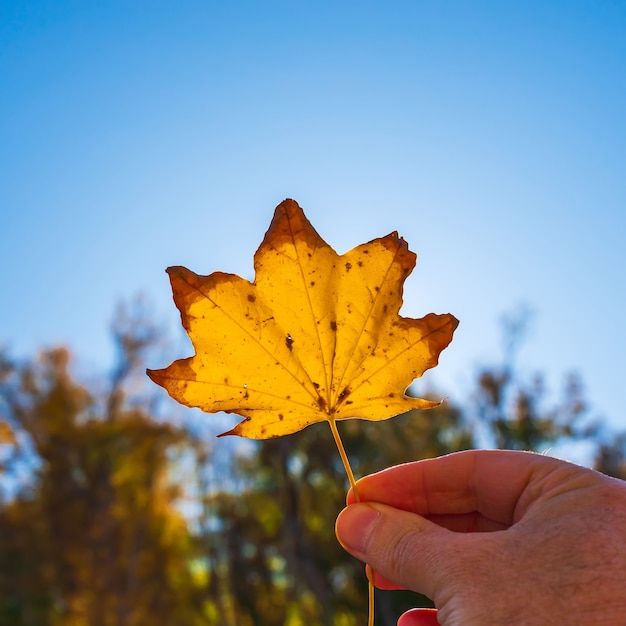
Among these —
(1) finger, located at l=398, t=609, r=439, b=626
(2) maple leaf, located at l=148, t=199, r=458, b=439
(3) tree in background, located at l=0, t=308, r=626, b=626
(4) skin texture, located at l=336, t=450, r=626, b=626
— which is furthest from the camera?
(3) tree in background, located at l=0, t=308, r=626, b=626

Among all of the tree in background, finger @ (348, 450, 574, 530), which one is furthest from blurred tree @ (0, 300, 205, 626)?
finger @ (348, 450, 574, 530)

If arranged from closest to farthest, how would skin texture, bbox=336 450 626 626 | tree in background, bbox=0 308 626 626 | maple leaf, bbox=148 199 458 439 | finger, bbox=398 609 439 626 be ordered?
1. skin texture, bbox=336 450 626 626
2. maple leaf, bbox=148 199 458 439
3. finger, bbox=398 609 439 626
4. tree in background, bbox=0 308 626 626

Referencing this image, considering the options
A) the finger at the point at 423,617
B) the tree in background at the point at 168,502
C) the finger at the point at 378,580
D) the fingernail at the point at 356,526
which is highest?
the tree in background at the point at 168,502

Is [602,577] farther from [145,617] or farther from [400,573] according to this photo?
[145,617]

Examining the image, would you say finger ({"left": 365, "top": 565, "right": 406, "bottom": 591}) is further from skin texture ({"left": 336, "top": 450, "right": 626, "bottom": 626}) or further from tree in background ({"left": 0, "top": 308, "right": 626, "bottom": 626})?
tree in background ({"left": 0, "top": 308, "right": 626, "bottom": 626})

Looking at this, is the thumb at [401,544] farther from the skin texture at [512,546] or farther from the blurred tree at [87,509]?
the blurred tree at [87,509]

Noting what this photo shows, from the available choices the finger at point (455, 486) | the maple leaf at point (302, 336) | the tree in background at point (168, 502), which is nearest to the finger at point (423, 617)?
the finger at point (455, 486)

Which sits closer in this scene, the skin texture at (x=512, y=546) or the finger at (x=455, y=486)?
the skin texture at (x=512, y=546)
